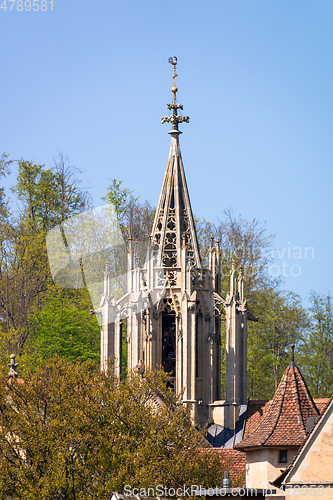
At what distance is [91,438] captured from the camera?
4356 cm

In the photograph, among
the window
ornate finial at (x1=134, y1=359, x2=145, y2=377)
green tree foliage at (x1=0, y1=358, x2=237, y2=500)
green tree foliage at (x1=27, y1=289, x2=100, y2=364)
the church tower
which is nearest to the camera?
green tree foliage at (x1=0, y1=358, x2=237, y2=500)

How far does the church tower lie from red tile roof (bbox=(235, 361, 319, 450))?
6036 millimetres

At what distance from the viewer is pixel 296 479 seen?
36.4 m

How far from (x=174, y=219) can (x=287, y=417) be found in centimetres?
1130

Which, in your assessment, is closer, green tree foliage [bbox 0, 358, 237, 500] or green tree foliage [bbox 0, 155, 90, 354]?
green tree foliage [bbox 0, 358, 237, 500]

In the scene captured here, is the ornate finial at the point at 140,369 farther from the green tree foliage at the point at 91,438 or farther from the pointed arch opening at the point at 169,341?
the pointed arch opening at the point at 169,341

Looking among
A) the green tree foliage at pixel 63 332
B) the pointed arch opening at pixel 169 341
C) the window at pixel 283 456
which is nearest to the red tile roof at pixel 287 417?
the window at pixel 283 456

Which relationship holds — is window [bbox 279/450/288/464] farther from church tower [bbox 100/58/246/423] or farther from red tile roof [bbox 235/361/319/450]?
church tower [bbox 100/58/246/423]

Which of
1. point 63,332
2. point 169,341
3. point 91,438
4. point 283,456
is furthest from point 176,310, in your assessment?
point 63,332

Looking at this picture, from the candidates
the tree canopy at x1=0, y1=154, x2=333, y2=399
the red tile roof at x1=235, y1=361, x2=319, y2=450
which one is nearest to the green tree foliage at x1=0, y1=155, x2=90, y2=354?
the tree canopy at x1=0, y1=154, x2=333, y2=399

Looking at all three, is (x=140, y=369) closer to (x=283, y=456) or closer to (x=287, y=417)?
(x=287, y=417)

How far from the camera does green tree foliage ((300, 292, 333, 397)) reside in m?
66.0

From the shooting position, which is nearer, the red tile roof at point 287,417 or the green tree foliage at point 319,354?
the red tile roof at point 287,417

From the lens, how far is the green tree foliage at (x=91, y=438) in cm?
4225
